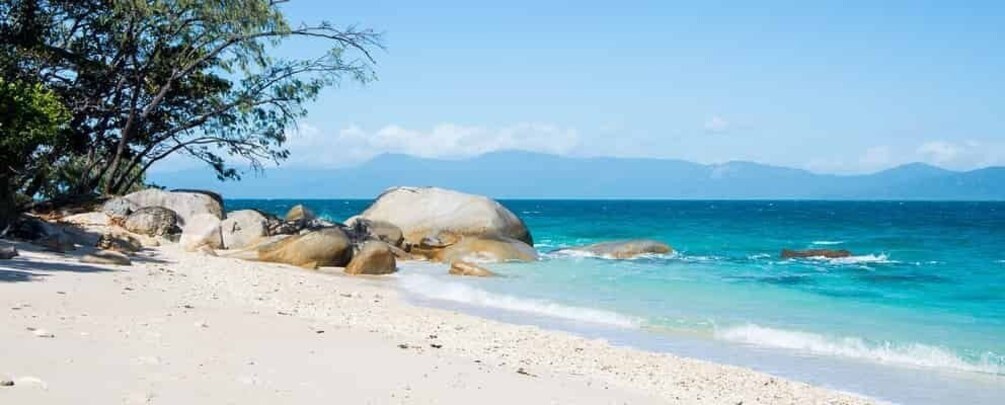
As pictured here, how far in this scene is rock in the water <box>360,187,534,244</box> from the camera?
29672mm

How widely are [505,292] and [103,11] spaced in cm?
1306

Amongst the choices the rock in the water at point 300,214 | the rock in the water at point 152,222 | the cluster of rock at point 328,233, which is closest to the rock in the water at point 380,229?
the cluster of rock at point 328,233

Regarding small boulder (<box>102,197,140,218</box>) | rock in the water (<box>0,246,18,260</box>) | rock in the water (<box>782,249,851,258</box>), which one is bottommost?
rock in the water (<box>782,249,851,258</box>)

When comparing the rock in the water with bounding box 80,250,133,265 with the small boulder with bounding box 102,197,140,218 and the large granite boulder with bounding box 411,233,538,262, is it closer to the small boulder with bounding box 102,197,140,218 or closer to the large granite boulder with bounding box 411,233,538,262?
the small boulder with bounding box 102,197,140,218

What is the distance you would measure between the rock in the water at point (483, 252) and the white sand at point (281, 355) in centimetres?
1089

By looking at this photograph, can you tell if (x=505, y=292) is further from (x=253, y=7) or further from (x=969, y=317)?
(x=253, y=7)

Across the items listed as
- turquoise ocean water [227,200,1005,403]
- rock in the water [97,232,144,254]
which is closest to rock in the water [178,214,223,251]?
rock in the water [97,232,144,254]

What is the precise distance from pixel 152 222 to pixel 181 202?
2548 millimetres

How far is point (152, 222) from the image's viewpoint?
21969 mm

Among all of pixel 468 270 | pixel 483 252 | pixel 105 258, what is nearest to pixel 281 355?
pixel 105 258

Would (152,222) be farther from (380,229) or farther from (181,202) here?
(380,229)

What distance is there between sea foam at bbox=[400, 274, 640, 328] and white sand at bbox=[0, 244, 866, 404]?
1962mm

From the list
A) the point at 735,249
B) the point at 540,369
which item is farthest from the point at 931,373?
the point at 735,249

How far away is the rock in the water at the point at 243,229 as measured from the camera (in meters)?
22.9
